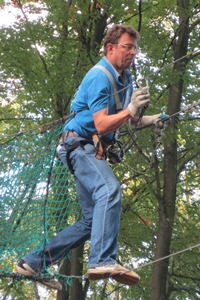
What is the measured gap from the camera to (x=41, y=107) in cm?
910

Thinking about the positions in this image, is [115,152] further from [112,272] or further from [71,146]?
[112,272]

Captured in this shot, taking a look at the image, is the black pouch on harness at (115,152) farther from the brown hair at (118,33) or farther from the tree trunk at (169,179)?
the tree trunk at (169,179)

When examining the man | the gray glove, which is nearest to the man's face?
the man

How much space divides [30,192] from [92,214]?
2.28 feet

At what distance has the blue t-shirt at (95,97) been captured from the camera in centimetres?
353

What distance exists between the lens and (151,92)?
954 centimetres

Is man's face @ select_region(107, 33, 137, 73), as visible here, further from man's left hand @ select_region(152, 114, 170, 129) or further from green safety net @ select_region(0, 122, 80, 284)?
green safety net @ select_region(0, 122, 80, 284)

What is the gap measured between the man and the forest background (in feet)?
14.6

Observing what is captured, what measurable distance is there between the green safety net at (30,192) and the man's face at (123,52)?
33.9 inches

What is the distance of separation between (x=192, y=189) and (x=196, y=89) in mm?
1914

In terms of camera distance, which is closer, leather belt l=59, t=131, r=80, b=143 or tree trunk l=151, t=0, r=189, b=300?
leather belt l=59, t=131, r=80, b=143

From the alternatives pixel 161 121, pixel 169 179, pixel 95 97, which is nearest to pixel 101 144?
pixel 95 97

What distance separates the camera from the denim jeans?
3520 mm

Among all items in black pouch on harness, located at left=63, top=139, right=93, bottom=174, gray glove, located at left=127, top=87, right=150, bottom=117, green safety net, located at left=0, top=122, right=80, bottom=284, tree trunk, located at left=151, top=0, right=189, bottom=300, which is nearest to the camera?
gray glove, located at left=127, top=87, right=150, bottom=117
